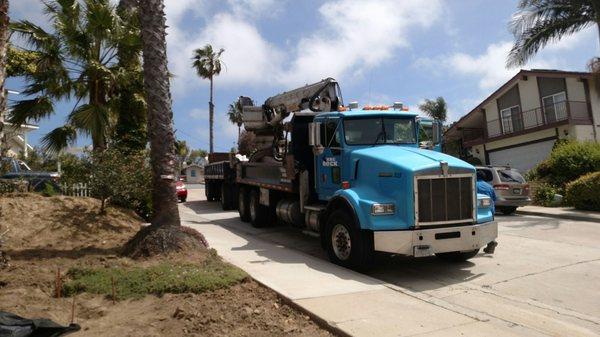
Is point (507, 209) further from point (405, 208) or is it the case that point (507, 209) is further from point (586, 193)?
point (405, 208)

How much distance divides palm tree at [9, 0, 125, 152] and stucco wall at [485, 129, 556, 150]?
25.4m

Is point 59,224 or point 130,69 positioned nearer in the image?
point 59,224

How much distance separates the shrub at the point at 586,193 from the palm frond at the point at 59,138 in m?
16.7

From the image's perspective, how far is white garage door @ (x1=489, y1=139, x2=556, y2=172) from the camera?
100.0 feet

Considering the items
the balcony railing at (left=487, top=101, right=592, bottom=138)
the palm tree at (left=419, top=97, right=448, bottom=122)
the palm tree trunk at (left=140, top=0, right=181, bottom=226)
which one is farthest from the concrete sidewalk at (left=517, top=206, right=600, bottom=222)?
the palm tree at (left=419, top=97, right=448, bottom=122)

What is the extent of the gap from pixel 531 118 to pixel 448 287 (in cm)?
2702

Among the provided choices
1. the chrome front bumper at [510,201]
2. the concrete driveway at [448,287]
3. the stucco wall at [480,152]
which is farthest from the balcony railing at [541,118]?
the concrete driveway at [448,287]

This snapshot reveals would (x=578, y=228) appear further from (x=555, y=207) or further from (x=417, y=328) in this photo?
(x=417, y=328)

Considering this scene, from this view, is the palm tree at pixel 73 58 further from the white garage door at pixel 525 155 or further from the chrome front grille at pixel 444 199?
the white garage door at pixel 525 155

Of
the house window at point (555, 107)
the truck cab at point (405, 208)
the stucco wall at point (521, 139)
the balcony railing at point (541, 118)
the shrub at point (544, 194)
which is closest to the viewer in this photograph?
the truck cab at point (405, 208)

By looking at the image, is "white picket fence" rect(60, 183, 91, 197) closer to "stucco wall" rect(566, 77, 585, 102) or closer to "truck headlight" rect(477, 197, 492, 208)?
"truck headlight" rect(477, 197, 492, 208)

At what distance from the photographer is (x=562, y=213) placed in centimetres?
1717

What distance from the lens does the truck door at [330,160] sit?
985cm

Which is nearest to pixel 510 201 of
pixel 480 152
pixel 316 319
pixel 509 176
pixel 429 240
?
pixel 509 176
